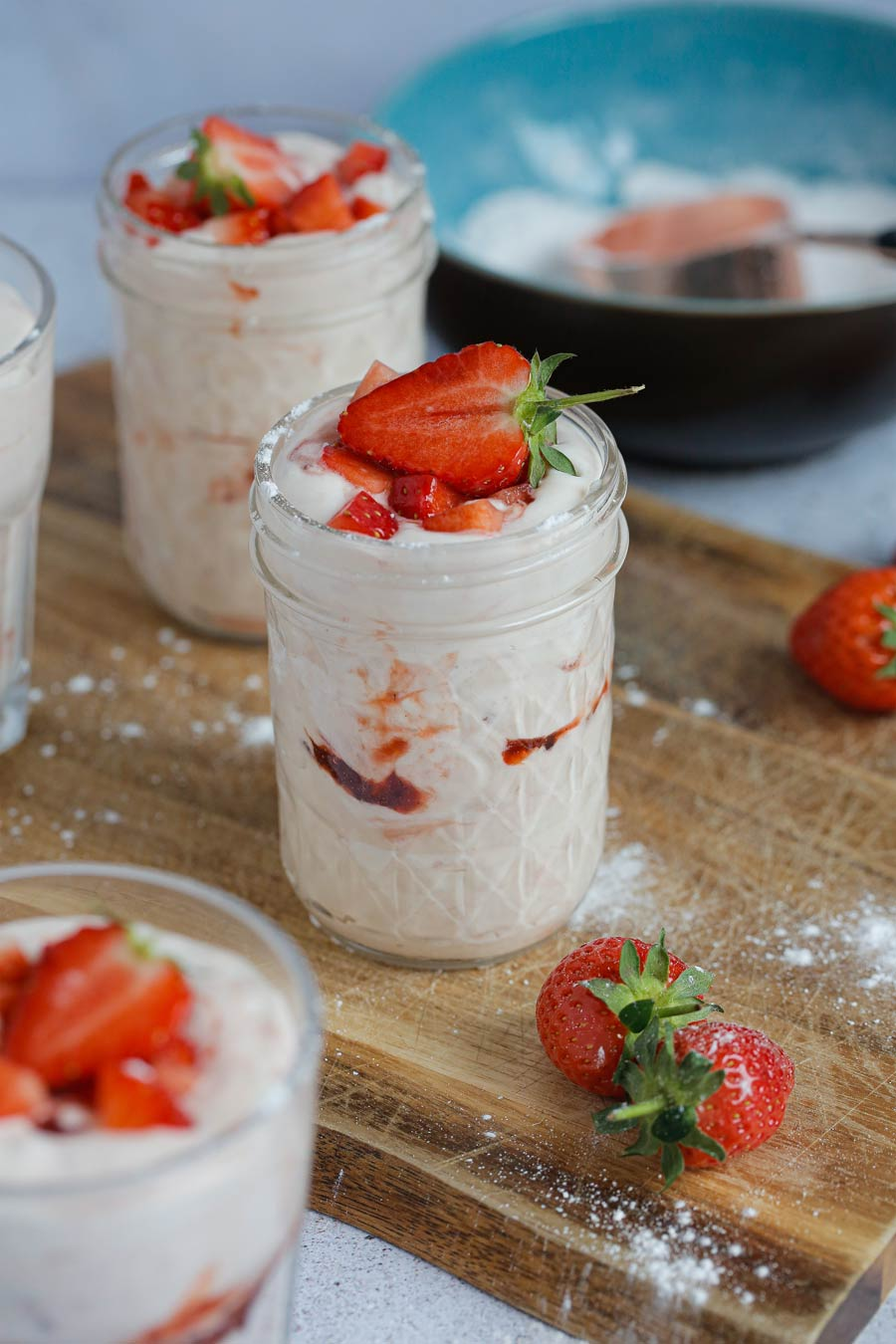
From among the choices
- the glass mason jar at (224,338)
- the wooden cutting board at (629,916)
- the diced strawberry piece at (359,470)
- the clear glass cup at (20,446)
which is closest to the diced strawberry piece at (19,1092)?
the wooden cutting board at (629,916)

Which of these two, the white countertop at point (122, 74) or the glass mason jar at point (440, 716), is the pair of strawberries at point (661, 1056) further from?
the white countertop at point (122, 74)

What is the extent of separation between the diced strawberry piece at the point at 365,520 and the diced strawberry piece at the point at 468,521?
0.09 feet

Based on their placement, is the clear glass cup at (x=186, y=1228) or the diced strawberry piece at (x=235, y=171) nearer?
the clear glass cup at (x=186, y=1228)

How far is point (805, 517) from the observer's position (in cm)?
220

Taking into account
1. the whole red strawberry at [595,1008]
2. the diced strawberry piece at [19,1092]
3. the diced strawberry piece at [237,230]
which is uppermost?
the diced strawberry piece at [237,230]

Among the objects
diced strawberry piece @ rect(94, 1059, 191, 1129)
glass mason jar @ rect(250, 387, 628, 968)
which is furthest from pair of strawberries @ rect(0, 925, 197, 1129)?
glass mason jar @ rect(250, 387, 628, 968)

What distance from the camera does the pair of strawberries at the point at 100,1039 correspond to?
34.8 inches

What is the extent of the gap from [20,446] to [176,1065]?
2.63ft

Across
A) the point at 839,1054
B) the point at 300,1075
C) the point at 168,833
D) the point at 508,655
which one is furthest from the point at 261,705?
the point at 300,1075

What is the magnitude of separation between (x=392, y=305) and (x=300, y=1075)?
3.35ft

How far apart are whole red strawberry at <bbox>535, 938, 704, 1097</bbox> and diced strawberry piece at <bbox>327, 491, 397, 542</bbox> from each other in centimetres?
37

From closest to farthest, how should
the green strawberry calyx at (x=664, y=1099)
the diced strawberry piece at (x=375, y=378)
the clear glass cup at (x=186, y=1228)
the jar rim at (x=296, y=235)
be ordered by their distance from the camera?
the clear glass cup at (x=186, y=1228) → the green strawberry calyx at (x=664, y=1099) → the diced strawberry piece at (x=375, y=378) → the jar rim at (x=296, y=235)

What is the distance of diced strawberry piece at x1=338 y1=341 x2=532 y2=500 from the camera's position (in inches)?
49.2

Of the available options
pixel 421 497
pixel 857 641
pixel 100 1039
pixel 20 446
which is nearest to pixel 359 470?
pixel 421 497
